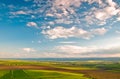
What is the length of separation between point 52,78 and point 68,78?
6.11 m

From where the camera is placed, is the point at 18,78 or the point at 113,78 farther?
the point at 113,78

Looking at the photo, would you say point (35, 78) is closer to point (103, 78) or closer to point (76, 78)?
point (76, 78)

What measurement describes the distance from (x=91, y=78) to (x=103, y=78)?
4.78 metres

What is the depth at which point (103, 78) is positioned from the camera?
81.6 meters

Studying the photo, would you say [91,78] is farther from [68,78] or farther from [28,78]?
[28,78]

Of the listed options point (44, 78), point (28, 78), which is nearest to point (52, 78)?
point (44, 78)

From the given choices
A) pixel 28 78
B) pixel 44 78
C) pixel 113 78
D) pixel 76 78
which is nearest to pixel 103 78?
pixel 113 78

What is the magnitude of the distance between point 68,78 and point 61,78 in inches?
106

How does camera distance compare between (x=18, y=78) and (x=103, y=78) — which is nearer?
(x=18, y=78)

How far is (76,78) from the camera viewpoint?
7975 centimetres

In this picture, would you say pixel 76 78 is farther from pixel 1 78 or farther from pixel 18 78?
pixel 1 78

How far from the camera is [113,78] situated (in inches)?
3226

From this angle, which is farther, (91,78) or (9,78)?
(91,78)

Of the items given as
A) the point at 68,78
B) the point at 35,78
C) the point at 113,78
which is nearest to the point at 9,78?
the point at 35,78
